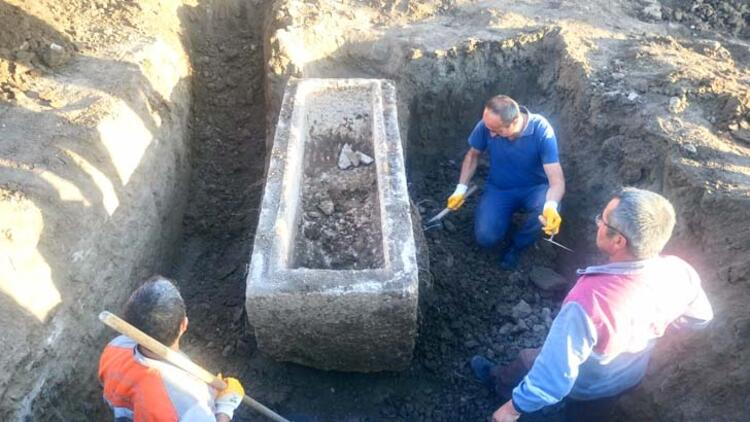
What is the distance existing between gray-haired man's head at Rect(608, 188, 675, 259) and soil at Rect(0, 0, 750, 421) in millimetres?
1094

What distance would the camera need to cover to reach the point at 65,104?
14.6 ft

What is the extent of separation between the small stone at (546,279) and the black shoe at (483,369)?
99 centimetres

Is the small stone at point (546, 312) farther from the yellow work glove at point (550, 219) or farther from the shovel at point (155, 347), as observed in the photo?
the shovel at point (155, 347)

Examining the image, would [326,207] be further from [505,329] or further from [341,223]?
[505,329]

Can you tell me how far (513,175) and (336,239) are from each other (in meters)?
1.60

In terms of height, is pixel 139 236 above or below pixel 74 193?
below

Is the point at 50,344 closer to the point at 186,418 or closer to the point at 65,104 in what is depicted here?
the point at 186,418

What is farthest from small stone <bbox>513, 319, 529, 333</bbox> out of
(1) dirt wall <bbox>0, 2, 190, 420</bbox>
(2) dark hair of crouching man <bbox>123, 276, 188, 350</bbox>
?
(1) dirt wall <bbox>0, 2, 190, 420</bbox>

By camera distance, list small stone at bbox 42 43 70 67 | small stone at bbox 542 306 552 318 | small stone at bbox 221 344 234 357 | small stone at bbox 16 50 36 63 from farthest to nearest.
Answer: small stone at bbox 42 43 70 67 < small stone at bbox 16 50 36 63 < small stone at bbox 542 306 552 318 < small stone at bbox 221 344 234 357

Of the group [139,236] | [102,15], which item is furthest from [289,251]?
[102,15]

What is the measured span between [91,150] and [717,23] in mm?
6410

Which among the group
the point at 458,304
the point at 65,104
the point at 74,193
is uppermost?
→ the point at 65,104

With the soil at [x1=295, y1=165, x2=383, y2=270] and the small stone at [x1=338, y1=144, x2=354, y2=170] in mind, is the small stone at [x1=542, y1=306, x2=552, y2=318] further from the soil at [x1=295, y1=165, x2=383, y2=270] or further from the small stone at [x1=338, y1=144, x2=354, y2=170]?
the small stone at [x1=338, y1=144, x2=354, y2=170]

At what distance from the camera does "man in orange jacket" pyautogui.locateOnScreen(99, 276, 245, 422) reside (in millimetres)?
2445
